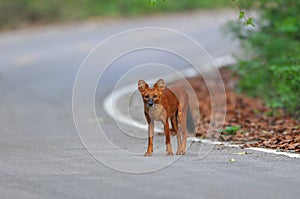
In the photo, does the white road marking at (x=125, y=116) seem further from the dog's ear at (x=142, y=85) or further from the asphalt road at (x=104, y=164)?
the dog's ear at (x=142, y=85)

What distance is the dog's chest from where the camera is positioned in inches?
377

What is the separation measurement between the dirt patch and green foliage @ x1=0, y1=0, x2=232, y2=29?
1689 centimetres

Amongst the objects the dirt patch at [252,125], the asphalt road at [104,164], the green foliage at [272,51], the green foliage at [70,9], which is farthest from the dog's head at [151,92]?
the green foliage at [70,9]

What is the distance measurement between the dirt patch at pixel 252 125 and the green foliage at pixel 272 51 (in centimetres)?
28

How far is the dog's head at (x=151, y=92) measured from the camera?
9.42 m

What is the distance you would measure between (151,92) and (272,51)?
9.31 m

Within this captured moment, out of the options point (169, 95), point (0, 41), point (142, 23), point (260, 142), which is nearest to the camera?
point (169, 95)

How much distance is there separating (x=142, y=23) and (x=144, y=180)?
2727cm

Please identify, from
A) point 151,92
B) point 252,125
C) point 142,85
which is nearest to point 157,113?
point 151,92

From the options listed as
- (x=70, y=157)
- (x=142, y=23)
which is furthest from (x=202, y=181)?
(x=142, y=23)

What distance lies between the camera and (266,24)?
66.3ft

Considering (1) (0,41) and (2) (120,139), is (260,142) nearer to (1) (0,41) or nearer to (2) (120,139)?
(2) (120,139)

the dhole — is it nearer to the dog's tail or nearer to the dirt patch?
the dog's tail

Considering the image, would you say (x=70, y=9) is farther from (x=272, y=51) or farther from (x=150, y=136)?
(x=150, y=136)
